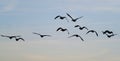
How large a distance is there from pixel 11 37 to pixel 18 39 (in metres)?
A: 2.48

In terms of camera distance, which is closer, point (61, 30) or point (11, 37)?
point (61, 30)

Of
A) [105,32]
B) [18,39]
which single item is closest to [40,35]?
[18,39]

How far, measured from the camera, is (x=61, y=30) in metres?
89.2

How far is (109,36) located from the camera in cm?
9062

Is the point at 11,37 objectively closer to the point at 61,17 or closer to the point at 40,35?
the point at 40,35

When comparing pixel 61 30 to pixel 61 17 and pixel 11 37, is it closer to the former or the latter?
pixel 61 17

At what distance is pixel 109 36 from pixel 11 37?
29159 millimetres

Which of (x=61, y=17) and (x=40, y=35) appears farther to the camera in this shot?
(x=40, y=35)

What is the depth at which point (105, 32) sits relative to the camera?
8812 cm

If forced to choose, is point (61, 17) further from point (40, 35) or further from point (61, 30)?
point (40, 35)

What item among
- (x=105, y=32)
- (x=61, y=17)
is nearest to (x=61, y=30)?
(x=61, y=17)

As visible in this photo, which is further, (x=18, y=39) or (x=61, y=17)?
(x=18, y=39)

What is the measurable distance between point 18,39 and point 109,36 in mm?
27591

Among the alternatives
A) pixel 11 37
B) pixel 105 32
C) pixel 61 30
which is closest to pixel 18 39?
pixel 11 37
